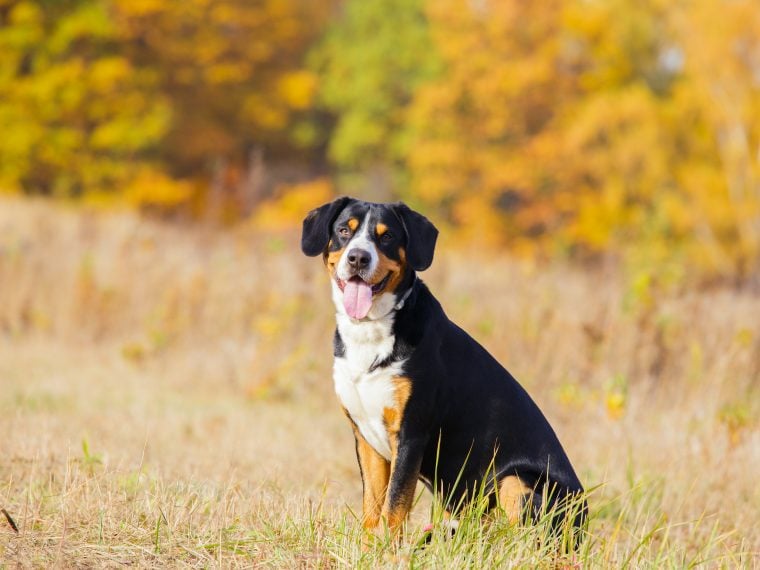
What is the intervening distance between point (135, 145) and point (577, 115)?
34.7 ft

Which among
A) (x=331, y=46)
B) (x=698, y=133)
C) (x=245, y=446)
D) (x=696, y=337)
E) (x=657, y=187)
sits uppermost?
(x=331, y=46)

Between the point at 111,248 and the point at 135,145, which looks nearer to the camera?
the point at 111,248

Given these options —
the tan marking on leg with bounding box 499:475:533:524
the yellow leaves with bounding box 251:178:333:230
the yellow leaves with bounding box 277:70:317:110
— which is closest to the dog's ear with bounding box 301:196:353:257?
the tan marking on leg with bounding box 499:475:533:524

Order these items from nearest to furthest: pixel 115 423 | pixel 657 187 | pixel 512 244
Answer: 1. pixel 115 423
2. pixel 657 187
3. pixel 512 244

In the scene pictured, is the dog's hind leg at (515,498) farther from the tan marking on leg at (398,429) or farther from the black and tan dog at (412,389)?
the tan marking on leg at (398,429)

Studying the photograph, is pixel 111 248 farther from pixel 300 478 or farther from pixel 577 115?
pixel 577 115

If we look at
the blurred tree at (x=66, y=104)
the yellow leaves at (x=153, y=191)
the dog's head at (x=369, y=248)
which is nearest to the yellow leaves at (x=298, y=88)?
the yellow leaves at (x=153, y=191)

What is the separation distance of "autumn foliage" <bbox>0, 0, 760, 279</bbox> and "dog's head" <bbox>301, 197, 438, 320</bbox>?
558 inches

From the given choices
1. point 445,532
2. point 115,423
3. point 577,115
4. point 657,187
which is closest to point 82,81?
point 577,115

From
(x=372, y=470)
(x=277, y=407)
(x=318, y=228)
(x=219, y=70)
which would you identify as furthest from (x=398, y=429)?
(x=219, y=70)

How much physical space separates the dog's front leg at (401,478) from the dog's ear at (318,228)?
2.80ft

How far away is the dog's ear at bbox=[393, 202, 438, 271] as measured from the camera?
372cm

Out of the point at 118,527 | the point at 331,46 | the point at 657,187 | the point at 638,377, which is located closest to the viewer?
the point at 118,527

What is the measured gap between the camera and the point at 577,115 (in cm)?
2227
